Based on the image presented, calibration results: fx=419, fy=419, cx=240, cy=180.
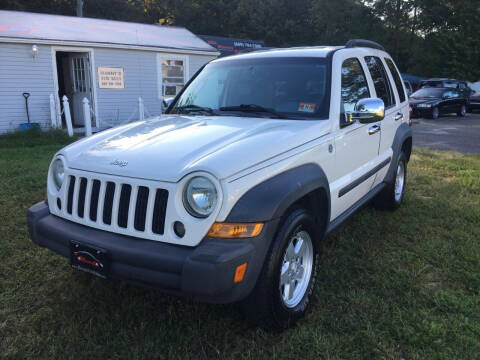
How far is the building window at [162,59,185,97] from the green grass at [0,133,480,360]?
33.9 feet

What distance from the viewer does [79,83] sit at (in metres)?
13.1

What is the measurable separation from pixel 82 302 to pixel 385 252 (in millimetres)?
2722

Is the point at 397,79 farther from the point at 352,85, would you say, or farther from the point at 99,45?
the point at 99,45

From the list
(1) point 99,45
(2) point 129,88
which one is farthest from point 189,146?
(2) point 129,88

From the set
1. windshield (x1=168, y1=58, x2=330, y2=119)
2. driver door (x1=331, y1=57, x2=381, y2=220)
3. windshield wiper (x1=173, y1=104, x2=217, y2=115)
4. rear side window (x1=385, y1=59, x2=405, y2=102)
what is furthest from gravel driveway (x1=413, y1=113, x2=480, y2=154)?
windshield wiper (x1=173, y1=104, x2=217, y2=115)

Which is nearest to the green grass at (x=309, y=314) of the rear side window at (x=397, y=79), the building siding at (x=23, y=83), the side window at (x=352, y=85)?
the side window at (x=352, y=85)

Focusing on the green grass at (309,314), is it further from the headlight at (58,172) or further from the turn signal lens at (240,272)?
the headlight at (58,172)

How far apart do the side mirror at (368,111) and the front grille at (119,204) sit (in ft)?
6.06

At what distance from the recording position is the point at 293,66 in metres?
3.71

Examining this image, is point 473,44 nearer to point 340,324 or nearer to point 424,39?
point 424,39

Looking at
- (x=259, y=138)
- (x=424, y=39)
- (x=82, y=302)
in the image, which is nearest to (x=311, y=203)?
(x=259, y=138)

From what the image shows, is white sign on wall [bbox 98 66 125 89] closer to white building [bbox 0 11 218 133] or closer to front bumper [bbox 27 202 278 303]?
white building [bbox 0 11 218 133]

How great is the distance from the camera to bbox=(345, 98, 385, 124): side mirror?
336 centimetres

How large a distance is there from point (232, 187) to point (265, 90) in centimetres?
158
